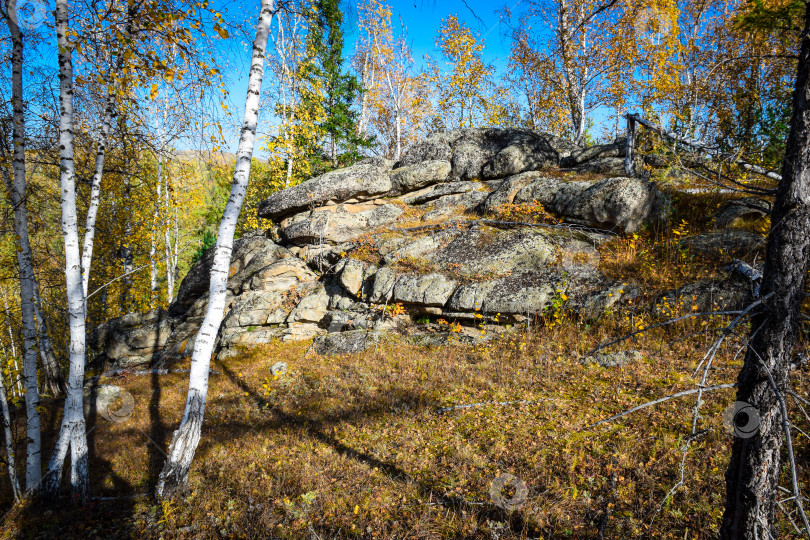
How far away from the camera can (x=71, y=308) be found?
5188 millimetres

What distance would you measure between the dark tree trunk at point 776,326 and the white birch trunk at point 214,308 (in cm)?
520

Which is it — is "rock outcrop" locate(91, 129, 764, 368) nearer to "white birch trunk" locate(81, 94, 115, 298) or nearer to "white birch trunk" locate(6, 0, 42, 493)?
"white birch trunk" locate(6, 0, 42, 493)

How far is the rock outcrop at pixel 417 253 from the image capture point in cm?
963

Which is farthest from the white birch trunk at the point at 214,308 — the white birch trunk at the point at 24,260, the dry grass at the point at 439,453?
the white birch trunk at the point at 24,260

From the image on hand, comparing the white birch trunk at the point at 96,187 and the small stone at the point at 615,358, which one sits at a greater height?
the white birch trunk at the point at 96,187

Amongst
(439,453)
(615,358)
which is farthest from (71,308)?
(615,358)

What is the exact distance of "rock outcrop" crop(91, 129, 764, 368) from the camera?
31.6 feet

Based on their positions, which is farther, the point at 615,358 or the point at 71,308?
the point at 615,358

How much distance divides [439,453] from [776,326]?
13.9ft

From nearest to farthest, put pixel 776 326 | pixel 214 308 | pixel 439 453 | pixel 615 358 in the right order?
pixel 776 326 → pixel 214 308 → pixel 439 453 → pixel 615 358

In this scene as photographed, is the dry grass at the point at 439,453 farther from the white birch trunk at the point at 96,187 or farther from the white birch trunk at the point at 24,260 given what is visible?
the white birch trunk at the point at 96,187

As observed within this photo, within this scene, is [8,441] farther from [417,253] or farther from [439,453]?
[417,253]

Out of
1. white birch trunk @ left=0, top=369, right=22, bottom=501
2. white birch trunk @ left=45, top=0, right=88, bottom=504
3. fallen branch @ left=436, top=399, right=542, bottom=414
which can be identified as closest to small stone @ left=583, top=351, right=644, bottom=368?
fallen branch @ left=436, top=399, right=542, bottom=414

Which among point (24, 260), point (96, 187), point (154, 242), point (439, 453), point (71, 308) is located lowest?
point (439, 453)
